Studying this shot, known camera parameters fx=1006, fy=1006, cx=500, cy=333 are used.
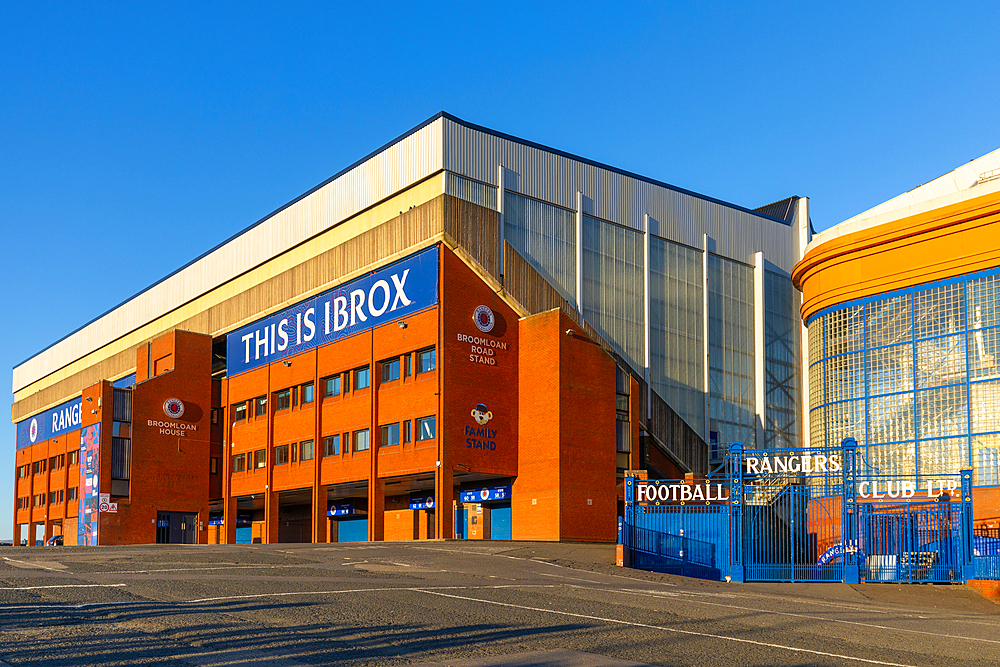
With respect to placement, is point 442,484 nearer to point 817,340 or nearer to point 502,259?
point 502,259

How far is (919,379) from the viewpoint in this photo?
1618 inches

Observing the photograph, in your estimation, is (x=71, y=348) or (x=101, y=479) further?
(x=71, y=348)

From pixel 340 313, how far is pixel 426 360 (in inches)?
308

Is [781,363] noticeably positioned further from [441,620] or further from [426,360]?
[441,620]

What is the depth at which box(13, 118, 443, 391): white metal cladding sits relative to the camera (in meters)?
48.3

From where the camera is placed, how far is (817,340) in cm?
4659

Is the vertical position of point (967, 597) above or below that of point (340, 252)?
below

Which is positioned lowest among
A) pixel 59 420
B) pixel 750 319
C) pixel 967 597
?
pixel 967 597

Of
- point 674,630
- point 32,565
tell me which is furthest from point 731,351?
point 674,630

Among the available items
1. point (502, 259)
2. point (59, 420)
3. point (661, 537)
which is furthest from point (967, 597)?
point (59, 420)

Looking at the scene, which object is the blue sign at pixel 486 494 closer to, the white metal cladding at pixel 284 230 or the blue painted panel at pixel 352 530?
the blue painted panel at pixel 352 530

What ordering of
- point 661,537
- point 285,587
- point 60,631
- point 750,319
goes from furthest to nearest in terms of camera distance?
1. point 750,319
2. point 661,537
3. point 285,587
4. point 60,631

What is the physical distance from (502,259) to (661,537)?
20.5 meters

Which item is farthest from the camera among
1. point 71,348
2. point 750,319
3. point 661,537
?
point 71,348
